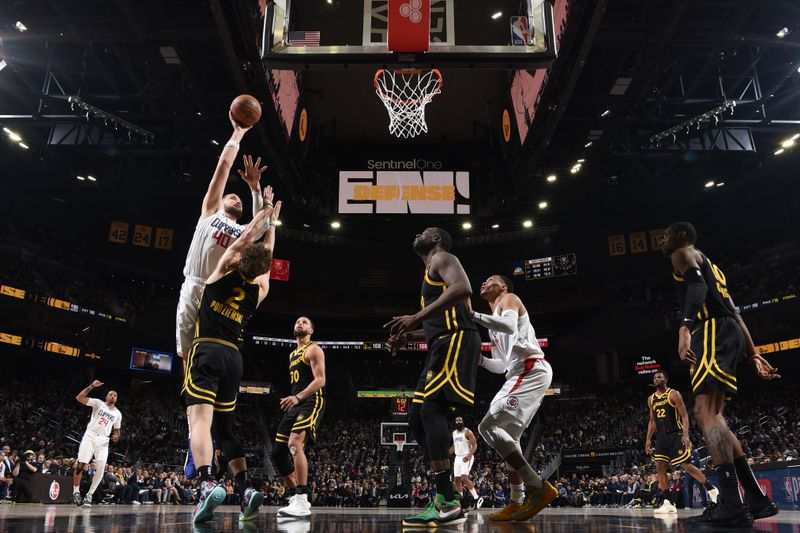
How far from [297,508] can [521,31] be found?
6396 millimetres

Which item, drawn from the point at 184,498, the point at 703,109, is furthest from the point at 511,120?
the point at 184,498

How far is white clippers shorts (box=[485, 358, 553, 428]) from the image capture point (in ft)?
17.3

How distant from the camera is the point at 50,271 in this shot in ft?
81.7

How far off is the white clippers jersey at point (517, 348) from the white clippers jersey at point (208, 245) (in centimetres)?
265

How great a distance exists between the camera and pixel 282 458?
6.66m

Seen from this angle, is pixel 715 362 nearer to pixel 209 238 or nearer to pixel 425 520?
pixel 425 520

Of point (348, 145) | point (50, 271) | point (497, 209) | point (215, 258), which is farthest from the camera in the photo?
point (50, 271)

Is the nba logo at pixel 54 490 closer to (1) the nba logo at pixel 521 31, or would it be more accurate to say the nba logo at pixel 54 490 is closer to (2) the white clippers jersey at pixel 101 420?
(2) the white clippers jersey at pixel 101 420

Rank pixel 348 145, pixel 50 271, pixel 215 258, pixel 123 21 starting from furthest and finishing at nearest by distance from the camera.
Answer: pixel 50 271 < pixel 348 145 < pixel 123 21 < pixel 215 258

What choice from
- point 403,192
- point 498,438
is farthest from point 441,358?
point 403,192

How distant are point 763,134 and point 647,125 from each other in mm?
4273

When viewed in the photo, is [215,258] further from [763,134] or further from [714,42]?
[763,134]

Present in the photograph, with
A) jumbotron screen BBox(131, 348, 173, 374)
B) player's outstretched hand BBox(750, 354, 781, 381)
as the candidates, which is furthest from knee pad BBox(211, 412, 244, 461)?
jumbotron screen BBox(131, 348, 173, 374)

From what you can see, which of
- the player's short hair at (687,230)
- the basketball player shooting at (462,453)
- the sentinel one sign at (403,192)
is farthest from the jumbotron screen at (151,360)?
the player's short hair at (687,230)
